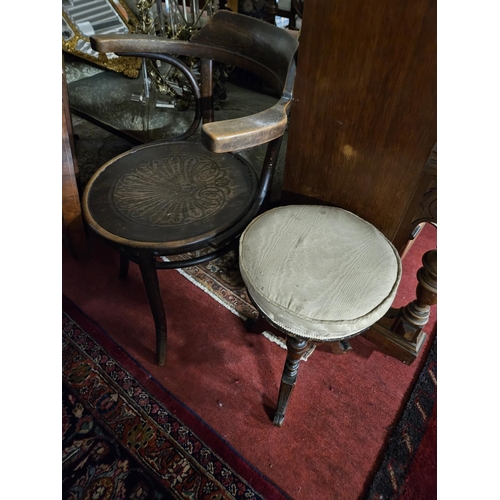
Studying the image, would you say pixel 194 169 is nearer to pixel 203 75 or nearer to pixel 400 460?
pixel 203 75

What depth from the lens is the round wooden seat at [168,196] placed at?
1.05 m

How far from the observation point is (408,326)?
1321 millimetres

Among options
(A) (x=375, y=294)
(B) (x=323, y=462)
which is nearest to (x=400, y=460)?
(B) (x=323, y=462)

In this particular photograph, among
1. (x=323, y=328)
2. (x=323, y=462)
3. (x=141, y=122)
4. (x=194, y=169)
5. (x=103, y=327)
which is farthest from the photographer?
(x=141, y=122)

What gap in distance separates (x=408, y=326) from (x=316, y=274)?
0.59m

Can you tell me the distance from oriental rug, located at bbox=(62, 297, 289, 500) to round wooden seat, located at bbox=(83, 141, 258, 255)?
0.60 m

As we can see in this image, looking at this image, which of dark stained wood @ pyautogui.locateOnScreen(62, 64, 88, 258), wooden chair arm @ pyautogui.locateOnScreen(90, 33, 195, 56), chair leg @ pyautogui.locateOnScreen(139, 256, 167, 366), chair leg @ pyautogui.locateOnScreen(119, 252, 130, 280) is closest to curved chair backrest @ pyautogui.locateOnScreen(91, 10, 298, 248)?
wooden chair arm @ pyautogui.locateOnScreen(90, 33, 195, 56)

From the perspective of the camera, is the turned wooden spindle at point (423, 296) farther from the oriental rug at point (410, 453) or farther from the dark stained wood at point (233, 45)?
the dark stained wood at point (233, 45)

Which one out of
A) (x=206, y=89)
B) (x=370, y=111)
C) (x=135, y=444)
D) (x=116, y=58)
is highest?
(x=370, y=111)

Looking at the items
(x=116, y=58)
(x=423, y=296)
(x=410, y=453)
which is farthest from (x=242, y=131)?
(x=116, y=58)

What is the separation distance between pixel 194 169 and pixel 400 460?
3.90 feet

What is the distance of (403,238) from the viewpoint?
1.22 metres

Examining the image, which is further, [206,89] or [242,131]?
[206,89]

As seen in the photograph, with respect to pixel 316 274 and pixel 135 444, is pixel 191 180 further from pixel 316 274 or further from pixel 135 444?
pixel 135 444
